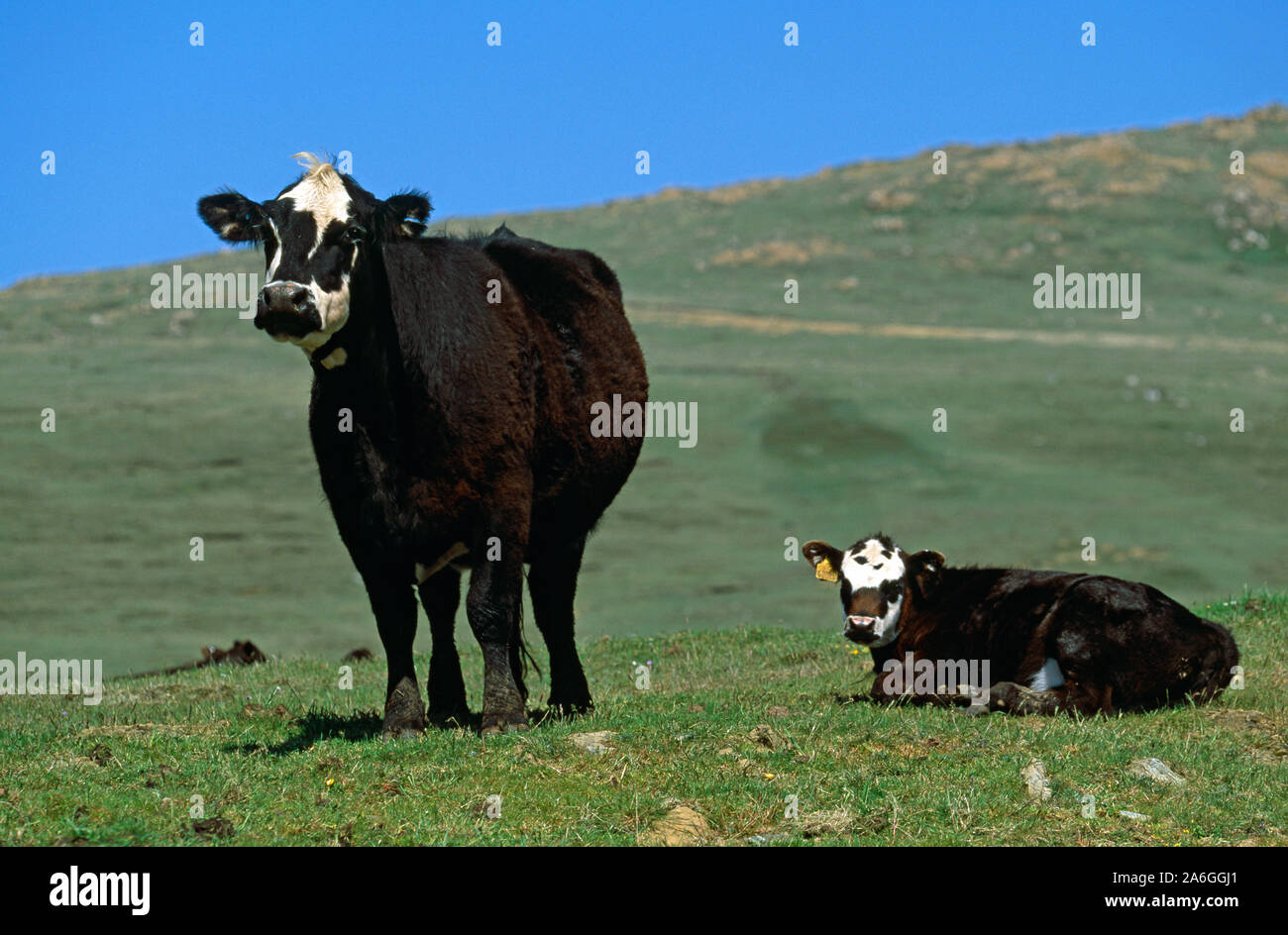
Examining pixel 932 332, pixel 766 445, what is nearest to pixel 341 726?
pixel 766 445

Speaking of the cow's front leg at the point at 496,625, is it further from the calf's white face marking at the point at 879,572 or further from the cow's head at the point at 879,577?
the calf's white face marking at the point at 879,572

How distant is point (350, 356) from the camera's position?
1002cm

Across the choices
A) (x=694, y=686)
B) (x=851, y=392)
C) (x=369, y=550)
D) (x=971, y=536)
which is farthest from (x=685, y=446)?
(x=369, y=550)

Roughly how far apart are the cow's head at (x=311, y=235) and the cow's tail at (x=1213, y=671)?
656cm

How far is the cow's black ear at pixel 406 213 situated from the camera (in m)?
10.1

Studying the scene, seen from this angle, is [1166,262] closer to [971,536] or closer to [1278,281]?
[1278,281]

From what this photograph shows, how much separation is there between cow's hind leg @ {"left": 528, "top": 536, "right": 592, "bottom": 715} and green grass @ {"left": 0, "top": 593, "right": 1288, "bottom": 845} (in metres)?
0.32

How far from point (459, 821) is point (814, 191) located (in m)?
133

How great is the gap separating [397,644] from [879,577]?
3.93 metres

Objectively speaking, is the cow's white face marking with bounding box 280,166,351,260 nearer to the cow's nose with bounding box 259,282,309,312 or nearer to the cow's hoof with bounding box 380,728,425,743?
the cow's nose with bounding box 259,282,309,312

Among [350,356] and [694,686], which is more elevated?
[350,356]

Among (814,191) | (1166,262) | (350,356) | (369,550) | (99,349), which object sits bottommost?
(369,550)

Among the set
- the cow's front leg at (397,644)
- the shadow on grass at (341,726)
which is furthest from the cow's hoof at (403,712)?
the shadow on grass at (341,726)
